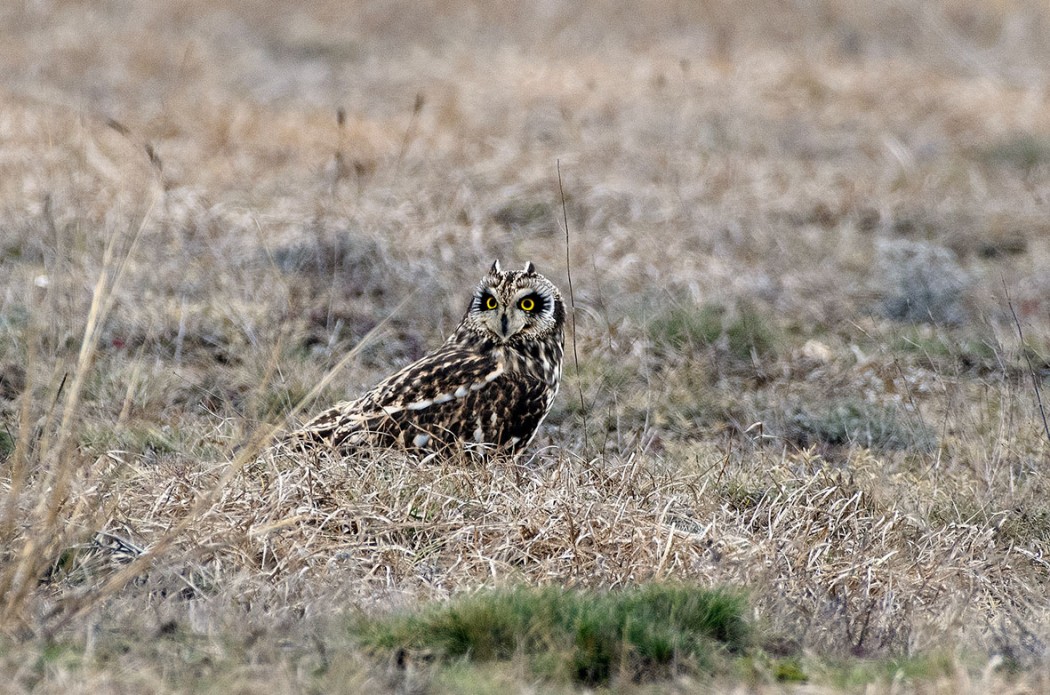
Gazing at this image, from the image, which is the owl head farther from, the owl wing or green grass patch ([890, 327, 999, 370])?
green grass patch ([890, 327, 999, 370])

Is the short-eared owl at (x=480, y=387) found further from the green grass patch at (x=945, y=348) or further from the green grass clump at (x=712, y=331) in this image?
the green grass patch at (x=945, y=348)

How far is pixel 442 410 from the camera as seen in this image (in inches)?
220

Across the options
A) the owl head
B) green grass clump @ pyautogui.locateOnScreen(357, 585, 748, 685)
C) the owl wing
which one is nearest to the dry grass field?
green grass clump @ pyautogui.locateOnScreen(357, 585, 748, 685)

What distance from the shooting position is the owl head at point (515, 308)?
19.3 feet

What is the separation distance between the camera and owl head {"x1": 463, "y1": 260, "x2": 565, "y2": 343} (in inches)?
232

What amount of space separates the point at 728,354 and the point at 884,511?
2.68m

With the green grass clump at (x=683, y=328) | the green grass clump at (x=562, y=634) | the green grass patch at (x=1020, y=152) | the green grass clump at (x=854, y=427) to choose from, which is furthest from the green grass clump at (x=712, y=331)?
the green grass patch at (x=1020, y=152)

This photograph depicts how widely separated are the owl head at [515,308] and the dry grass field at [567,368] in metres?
0.49

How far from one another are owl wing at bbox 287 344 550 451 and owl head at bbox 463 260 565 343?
6.3 inches

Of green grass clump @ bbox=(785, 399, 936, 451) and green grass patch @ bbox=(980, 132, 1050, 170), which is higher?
green grass patch @ bbox=(980, 132, 1050, 170)

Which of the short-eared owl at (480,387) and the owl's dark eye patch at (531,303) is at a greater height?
the owl's dark eye patch at (531,303)

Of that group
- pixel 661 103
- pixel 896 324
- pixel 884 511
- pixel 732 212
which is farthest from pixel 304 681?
pixel 661 103

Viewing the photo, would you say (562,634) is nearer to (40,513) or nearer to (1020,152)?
(40,513)

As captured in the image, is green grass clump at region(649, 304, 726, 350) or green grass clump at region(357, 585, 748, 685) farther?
green grass clump at region(649, 304, 726, 350)
